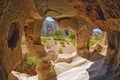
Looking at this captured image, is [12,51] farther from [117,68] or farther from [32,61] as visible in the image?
[32,61]

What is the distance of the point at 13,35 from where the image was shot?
17.9ft

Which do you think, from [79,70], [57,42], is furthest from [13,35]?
[57,42]

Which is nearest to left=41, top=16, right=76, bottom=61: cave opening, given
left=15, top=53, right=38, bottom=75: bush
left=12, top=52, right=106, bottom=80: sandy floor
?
left=15, top=53, right=38, bottom=75: bush

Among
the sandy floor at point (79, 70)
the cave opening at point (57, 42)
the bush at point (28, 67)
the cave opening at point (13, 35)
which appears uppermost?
the cave opening at point (13, 35)

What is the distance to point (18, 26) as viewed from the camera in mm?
5547

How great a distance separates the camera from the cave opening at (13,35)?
17.3 ft

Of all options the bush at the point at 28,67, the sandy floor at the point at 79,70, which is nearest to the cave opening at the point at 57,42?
the bush at the point at 28,67

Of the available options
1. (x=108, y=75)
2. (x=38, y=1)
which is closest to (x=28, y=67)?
(x=108, y=75)

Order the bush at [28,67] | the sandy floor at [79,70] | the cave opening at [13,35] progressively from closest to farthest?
the cave opening at [13,35] → the sandy floor at [79,70] → the bush at [28,67]

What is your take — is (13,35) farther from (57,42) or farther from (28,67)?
(57,42)

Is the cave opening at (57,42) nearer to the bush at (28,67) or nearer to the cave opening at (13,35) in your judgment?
the bush at (28,67)

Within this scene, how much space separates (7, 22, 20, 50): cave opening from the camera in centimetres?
527

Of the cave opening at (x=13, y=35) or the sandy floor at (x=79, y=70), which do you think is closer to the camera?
the cave opening at (x=13, y=35)

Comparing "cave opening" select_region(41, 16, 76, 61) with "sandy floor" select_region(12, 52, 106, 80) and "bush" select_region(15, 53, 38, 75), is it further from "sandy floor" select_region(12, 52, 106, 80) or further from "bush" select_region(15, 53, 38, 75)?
"sandy floor" select_region(12, 52, 106, 80)
